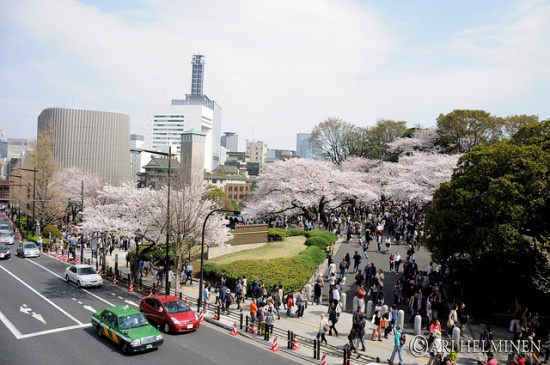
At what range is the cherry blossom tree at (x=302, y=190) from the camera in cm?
4659

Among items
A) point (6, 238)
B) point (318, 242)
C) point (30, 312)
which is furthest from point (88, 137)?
point (30, 312)

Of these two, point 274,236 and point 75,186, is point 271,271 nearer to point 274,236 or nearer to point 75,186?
point 274,236

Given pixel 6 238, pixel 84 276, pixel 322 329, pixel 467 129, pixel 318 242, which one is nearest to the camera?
pixel 322 329

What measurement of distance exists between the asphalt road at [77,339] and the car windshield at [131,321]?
97 centimetres

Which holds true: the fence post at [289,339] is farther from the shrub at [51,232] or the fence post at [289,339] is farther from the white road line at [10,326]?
the shrub at [51,232]

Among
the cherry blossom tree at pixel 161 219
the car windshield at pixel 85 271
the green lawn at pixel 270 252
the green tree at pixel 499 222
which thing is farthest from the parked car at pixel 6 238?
the green tree at pixel 499 222

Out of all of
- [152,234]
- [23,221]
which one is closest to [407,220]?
[152,234]

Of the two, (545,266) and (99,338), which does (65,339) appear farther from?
(545,266)

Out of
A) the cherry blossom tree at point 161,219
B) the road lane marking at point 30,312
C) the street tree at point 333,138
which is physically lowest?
the road lane marking at point 30,312

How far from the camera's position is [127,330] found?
15.8 meters

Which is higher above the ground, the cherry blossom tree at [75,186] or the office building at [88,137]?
the office building at [88,137]

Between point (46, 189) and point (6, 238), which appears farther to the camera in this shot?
point (46, 189)

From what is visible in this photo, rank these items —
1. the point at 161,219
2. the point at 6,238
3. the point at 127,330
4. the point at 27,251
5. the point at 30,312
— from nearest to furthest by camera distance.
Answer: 1. the point at 127,330
2. the point at 30,312
3. the point at 161,219
4. the point at 27,251
5. the point at 6,238

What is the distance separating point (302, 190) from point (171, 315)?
30331mm
